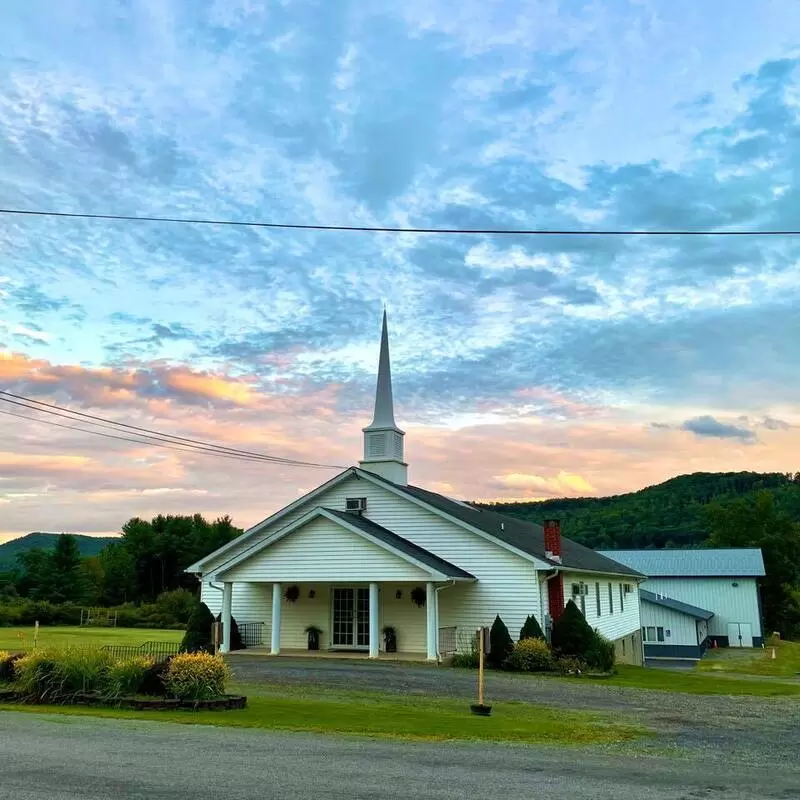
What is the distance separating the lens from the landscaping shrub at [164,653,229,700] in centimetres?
1445

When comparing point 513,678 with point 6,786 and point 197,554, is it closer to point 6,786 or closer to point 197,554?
point 6,786

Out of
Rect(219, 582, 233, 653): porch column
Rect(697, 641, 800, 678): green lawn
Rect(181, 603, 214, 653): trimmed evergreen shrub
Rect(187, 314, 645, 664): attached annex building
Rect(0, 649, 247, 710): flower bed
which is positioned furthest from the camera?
Rect(697, 641, 800, 678): green lawn

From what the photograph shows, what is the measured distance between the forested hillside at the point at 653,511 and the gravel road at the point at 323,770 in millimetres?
69870

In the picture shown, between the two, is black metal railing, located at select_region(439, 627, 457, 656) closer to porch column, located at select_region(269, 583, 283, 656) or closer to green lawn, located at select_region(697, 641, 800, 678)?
porch column, located at select_region(269, 583, 283, 656)

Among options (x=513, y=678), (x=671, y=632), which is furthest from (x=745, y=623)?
(x=513, y=678)

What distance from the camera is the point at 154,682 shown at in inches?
590

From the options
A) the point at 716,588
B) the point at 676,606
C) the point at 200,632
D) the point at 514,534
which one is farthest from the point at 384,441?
the point at 716,588

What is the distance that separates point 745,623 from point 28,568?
207ft

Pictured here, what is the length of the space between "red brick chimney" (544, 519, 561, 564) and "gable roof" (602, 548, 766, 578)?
2967 cm

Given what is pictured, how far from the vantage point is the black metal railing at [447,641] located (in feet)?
86.1

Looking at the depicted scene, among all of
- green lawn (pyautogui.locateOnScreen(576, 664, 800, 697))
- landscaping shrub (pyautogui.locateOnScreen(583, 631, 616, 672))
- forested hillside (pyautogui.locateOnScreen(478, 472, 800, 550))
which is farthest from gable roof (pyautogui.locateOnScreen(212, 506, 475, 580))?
forested hillside (pyautogui.locateOnScreen(478, 472, 800, 550))

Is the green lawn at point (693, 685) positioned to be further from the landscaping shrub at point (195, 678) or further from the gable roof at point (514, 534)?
the landscaping shrub at point (195, 678)

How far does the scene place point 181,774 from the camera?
8930 millimetres

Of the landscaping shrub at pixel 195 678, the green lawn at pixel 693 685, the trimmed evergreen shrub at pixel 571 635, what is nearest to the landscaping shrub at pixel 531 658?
the trimmed evergreen shrub at pixel 571 635
